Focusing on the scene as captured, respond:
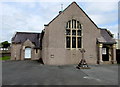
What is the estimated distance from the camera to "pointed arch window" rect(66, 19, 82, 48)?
18.8 meters

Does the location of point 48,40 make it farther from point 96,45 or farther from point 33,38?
point 33,38

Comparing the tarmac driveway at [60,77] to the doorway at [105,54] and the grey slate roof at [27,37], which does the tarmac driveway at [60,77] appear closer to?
the doorway at [105,54]

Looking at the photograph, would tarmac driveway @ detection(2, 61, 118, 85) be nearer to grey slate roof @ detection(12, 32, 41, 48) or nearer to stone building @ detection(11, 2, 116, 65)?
stone building @ detection(11, 2, 116, 65)

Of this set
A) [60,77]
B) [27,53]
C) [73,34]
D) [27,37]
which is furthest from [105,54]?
[27,37]

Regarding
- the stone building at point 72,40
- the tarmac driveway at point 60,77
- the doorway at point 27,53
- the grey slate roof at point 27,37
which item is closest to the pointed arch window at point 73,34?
the stone building at point 72,40

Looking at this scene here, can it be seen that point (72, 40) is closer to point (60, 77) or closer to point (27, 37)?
point (60, 77)

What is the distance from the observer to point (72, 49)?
1852 centimetres

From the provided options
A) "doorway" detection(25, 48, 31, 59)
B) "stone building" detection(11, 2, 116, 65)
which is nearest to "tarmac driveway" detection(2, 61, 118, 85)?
"stone building" detection(11, 2, 116, 65)

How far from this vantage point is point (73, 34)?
19.2 metres

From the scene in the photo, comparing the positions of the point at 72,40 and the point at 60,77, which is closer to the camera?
the point at 60,77

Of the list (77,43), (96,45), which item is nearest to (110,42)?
(96,45)

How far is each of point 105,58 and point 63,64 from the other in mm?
9402

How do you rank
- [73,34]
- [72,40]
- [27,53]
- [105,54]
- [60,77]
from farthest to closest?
[27,53] → [105,54] → [73,34] → [72,40] → [60,77]

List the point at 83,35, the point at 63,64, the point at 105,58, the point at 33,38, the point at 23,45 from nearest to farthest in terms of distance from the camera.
Result: the point at 63,64 → the point at 83,35 → the point at 105,58 → the point at 23,45 → the point at 33,38
